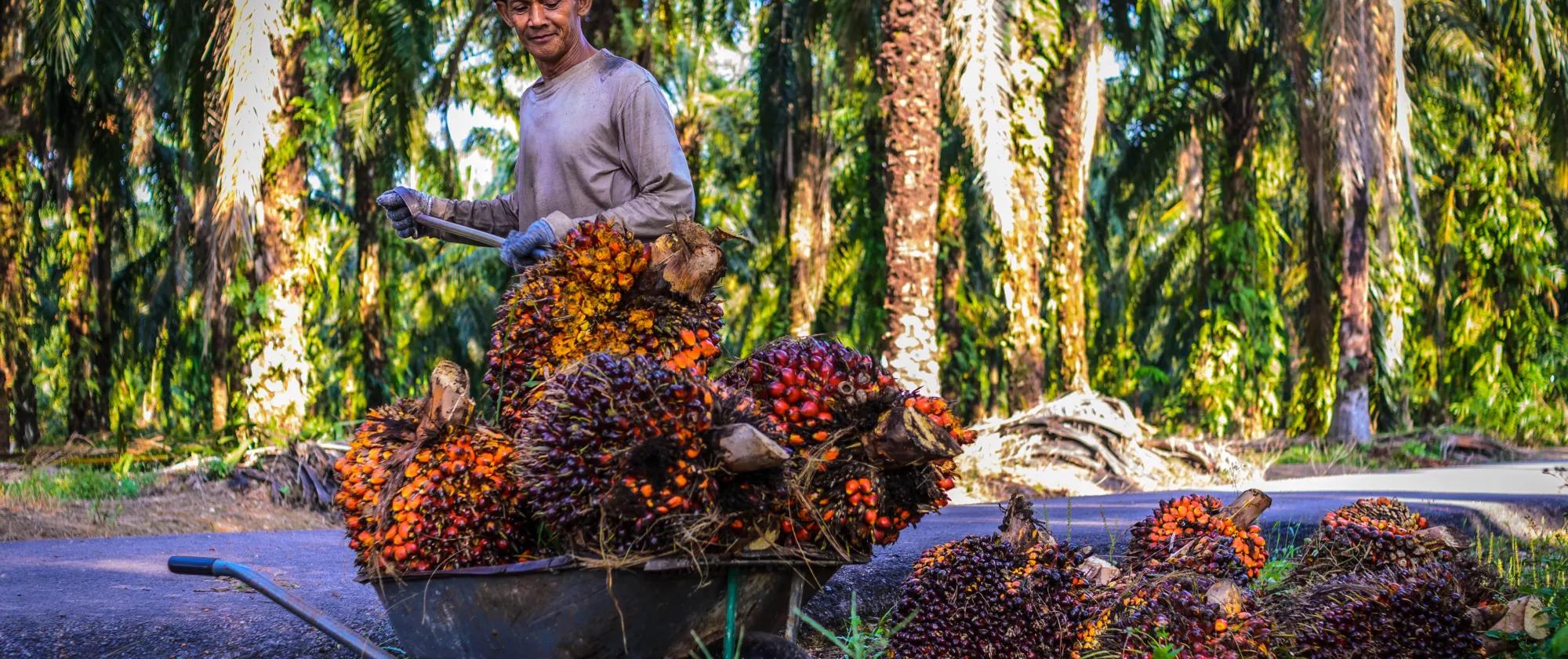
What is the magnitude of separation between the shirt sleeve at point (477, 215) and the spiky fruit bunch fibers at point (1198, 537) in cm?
183

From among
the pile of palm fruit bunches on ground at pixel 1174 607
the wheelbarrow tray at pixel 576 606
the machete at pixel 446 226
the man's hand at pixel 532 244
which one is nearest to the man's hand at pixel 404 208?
the machete at pixel 446 226

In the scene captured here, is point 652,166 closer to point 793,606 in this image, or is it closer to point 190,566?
point 793,606

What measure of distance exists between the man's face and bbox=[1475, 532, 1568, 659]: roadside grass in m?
2.61

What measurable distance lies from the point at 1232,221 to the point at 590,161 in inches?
489

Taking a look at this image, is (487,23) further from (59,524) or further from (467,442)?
(467,442)

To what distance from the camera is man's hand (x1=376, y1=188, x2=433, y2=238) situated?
10.7 feet

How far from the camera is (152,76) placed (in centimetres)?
1430

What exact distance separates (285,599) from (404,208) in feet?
3.57

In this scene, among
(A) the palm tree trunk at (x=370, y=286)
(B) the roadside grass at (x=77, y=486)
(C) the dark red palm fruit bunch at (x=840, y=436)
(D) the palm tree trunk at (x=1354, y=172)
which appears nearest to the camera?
(C) the dark red palm fruit bunch at (x=840, y=436)

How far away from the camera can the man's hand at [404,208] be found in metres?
3.25

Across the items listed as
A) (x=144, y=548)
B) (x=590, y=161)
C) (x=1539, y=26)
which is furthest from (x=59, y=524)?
(x=1539, y=26)

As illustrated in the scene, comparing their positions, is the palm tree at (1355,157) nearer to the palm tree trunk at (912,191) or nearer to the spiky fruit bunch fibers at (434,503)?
the palm tree trunk at (912,191)

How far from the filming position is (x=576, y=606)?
2.38 m

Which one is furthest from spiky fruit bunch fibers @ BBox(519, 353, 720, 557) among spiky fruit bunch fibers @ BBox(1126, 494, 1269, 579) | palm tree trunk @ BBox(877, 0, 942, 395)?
palm tree trunk @ BBox(877, 0, 942, 395)
